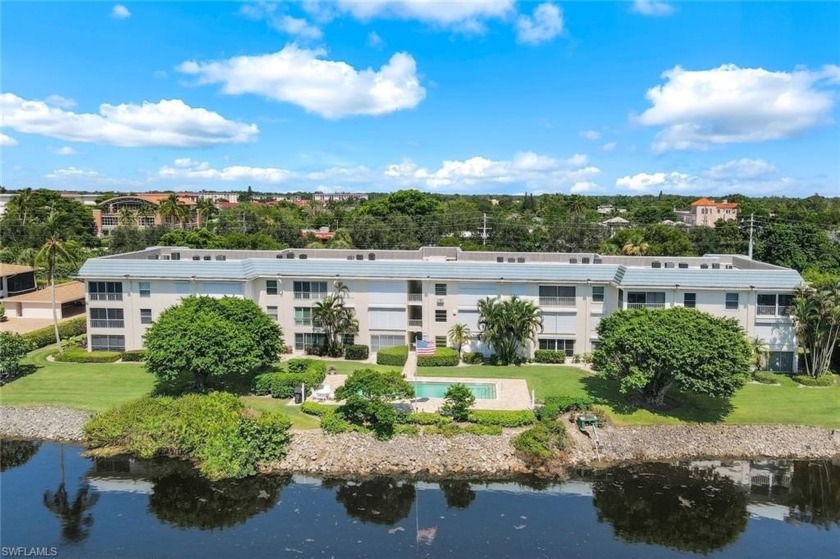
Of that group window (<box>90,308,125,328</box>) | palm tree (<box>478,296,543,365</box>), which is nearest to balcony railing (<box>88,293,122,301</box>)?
window (<box>90,308,125,328</box>)

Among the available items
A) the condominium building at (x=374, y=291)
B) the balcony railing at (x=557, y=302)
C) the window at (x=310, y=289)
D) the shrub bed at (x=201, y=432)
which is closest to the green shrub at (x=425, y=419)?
the shrub bed at (x=201, y=432)

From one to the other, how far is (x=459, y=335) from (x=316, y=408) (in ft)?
46.7

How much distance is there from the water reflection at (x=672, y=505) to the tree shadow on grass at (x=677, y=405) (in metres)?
4.32

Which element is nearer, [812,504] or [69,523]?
[69,523]

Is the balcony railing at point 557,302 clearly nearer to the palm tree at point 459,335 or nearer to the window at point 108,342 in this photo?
the palm tree at point 459,335

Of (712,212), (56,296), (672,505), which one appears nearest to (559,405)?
(672,505)

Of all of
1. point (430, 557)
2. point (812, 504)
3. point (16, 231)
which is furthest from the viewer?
point (16, 231)

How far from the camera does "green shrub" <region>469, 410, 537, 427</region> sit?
115 ft

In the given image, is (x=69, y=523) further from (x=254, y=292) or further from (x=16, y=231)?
(x=16, y=231)

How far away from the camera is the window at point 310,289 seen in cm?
4869

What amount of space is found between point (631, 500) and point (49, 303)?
5657 cm

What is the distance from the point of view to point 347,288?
4859 cm

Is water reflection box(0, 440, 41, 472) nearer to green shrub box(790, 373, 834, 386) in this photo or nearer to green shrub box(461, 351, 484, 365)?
green shrub box(461, 351, 484, 365)

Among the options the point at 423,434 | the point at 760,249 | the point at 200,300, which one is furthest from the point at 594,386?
the point at 760,249
